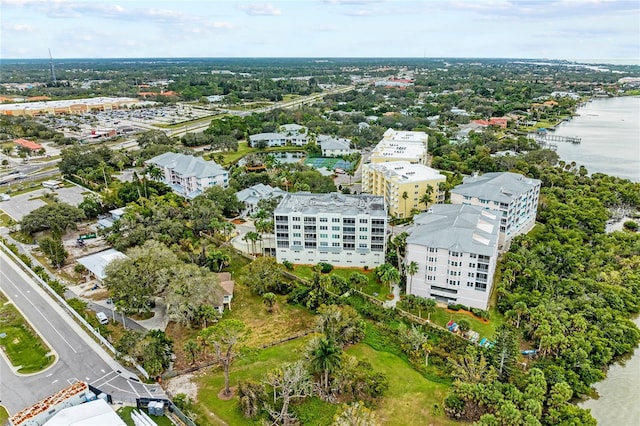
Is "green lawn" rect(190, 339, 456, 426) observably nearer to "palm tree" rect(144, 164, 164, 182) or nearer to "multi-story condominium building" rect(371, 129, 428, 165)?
"multi-story condominium building" rect(371, 129, 428, 165)

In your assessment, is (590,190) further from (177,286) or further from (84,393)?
(84,393)

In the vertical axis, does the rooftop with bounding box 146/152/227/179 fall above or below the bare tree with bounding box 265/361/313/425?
above

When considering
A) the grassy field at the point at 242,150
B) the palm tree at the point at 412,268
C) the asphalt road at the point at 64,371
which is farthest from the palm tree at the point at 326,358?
the grassy field at the point at 242,150

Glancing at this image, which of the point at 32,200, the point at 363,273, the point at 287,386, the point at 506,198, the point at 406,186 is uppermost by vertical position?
the point at 506,198

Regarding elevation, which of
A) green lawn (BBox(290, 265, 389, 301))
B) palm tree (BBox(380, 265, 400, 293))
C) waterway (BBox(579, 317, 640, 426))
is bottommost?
waterway (BBox(579, 317, 640, 426))

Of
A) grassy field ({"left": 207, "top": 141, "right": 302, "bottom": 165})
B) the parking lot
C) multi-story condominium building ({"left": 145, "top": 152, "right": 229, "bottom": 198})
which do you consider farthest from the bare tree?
grassy field ({"left": 207, "top": 141, "right": 302, "bottom": 165})

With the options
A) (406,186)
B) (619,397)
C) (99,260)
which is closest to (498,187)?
(406,186)

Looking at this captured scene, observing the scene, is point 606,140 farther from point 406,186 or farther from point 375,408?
point 375,408
